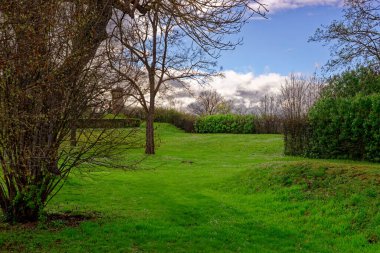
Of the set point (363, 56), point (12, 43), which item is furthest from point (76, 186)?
point (363, 56)

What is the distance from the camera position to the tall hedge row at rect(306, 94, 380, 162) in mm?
18609

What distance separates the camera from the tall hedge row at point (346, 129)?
18.6 metres

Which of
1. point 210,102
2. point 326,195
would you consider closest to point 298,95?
point 210,102

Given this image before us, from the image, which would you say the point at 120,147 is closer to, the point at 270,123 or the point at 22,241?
the point at 22,241

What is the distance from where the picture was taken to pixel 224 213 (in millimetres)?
9500

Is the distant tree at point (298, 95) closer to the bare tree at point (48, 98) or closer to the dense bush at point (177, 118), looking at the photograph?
the dense bush at point (177, 118)

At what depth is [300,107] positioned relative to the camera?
57906 mm

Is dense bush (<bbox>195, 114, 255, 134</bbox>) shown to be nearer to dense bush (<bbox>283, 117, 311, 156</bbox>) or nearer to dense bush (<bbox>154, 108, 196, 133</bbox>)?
dense bush (<bbox>154, 108, 196, 133</bbox>)

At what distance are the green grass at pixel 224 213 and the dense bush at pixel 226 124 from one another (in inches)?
1065

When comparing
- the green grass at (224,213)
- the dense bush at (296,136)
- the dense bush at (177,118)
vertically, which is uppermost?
the dense bush at (177,118)

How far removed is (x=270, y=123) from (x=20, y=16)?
121ft

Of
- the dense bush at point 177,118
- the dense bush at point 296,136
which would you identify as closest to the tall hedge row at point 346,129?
the dense bush at point 296,136

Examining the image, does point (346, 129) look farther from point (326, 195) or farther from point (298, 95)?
point (298, 95)

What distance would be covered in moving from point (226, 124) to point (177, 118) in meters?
7.69
